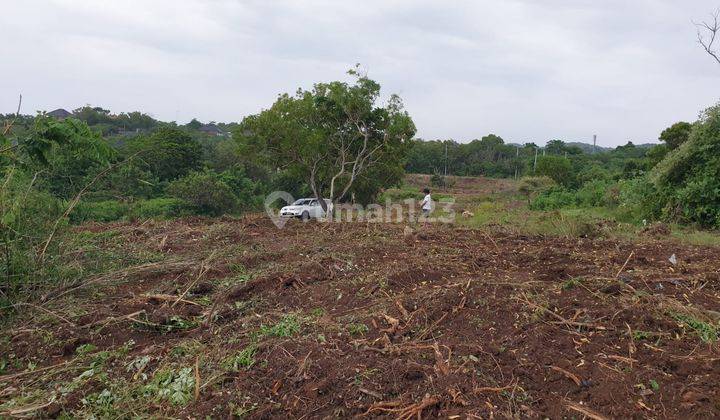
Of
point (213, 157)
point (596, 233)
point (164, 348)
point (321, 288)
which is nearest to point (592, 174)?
point (596, 233)

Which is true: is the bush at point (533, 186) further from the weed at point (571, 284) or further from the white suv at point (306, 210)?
the weed at point (571, 284)

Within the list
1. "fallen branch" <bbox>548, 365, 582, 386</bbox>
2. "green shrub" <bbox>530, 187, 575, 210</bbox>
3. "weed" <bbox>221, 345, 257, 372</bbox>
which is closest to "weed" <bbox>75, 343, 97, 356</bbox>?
"weed" <bbox>221, 345, 257, 372</bbox>

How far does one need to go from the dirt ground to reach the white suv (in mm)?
9022

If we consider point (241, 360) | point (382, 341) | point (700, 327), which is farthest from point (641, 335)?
point (241, 360)

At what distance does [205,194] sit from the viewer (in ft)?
67.0

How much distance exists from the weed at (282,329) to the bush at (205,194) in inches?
685

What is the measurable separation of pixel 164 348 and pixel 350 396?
169 centimetres

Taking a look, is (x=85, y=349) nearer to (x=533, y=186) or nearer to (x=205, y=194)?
(x=205, y=194)

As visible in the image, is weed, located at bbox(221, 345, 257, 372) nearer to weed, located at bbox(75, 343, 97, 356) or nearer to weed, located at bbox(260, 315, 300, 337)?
weed, located at bbox(260, 315, 300, 337)

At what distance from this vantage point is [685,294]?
429 cm

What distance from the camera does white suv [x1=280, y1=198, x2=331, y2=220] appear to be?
49.6 feet

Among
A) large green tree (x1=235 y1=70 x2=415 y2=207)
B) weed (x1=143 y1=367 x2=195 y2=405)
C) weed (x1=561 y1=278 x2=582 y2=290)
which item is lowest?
weed (x1=143 y1=367 x2=195 y2=405)

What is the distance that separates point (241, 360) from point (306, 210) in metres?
12.3

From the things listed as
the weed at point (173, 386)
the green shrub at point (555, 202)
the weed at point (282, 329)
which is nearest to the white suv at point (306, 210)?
the green shrub at point (555, 202)
